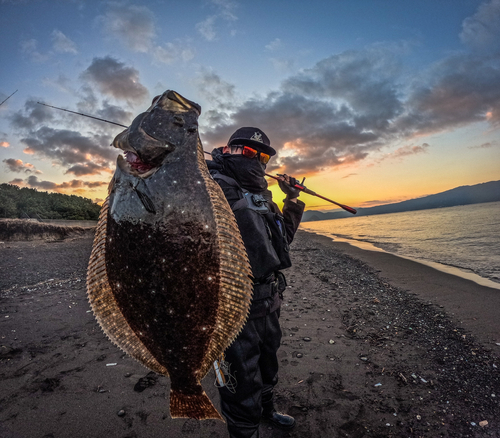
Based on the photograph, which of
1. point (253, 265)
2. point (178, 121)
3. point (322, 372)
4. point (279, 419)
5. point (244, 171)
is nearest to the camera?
point (178, 121)

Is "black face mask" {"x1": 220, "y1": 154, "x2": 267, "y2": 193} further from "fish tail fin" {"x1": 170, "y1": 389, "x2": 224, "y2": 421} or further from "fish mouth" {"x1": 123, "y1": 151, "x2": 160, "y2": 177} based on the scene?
"fish tail fin" {"x1": 170, "y1": 389, "x2": 224, "y2": 421}

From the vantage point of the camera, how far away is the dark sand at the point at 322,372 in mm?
2730

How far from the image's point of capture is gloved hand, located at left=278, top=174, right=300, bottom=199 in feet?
9.02

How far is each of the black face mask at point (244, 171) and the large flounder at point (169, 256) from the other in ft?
2.52

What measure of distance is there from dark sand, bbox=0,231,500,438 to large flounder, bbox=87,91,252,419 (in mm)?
1942

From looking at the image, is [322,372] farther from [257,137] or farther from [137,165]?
[137,165]

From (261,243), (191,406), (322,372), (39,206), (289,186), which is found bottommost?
(322,372)

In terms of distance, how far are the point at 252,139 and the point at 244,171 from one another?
30 centimetres

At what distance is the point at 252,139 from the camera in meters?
2.31

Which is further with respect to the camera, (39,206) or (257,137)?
(39,206)

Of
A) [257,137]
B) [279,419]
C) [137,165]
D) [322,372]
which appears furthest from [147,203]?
[322,372]

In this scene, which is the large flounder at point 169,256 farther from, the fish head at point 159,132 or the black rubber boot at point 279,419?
the black rubber boot at point 279,419

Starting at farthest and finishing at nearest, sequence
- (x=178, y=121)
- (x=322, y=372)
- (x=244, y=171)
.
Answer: (x=322, y=372) → (x=244, y=171) → (x=178, y=121)

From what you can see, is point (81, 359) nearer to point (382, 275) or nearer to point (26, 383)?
point (26, 383)
